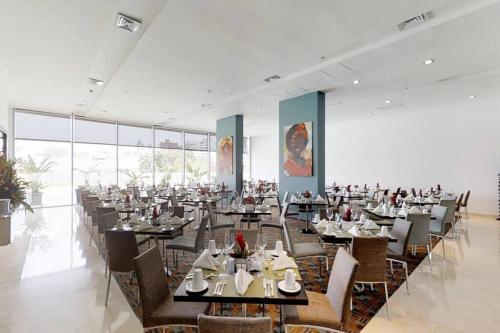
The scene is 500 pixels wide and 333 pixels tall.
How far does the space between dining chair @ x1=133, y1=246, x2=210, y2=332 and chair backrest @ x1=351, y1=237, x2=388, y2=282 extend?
1765 millimetres

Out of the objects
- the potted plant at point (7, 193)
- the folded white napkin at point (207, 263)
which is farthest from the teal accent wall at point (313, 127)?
the potted plant at point (7, 193)

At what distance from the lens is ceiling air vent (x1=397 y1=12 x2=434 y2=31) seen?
4113 millimetres

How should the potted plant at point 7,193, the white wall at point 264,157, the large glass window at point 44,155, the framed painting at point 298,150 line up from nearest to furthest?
the potted plant at point 7,193 < the framed painting at point 298,150 < the large glass window at point 44,155 < the white wall at point 264,157

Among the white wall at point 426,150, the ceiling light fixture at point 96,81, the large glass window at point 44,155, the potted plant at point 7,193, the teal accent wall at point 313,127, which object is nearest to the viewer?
the potted plant at point 7,193

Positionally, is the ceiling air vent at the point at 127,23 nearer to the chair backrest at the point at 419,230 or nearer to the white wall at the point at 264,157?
the chair backrest at the point at 419,230

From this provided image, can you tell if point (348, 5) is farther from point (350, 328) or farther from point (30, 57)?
point (30, 57)

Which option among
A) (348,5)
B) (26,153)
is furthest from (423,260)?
(26,153)

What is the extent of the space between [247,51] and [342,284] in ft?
15.3

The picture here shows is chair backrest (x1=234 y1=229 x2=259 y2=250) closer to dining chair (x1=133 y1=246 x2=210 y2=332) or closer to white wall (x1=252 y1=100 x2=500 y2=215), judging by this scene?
dining chair (x1=133 y1=246 x2=210 y2=332)

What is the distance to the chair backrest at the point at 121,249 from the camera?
322 centimetres

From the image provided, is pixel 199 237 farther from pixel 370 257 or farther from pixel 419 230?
pixel 419 230

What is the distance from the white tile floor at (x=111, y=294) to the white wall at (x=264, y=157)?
1197 cm

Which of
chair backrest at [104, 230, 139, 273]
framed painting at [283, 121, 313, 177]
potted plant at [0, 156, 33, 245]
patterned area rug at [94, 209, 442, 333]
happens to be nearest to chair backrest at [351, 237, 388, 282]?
patterned area rug at [94, 209, 442, 333]

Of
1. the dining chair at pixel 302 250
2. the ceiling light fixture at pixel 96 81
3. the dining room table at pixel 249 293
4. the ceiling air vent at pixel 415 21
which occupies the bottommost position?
the dining chair at pixel 302 250
